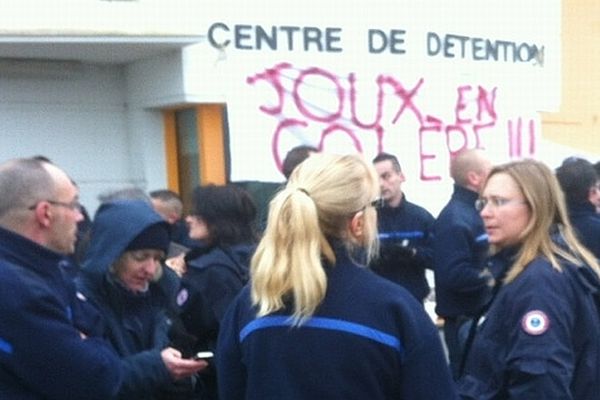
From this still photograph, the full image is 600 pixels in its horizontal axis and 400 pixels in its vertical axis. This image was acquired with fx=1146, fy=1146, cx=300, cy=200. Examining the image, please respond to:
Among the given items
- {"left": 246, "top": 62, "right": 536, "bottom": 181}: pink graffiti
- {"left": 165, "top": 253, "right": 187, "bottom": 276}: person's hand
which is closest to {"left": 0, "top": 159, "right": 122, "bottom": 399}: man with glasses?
{"left": 165, "top": 253, "right": 187, "bottom": 276}: person's hand

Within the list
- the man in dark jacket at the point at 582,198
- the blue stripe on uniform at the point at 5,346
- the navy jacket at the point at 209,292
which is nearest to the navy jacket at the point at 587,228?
the man in dark jacket at the point at 582,198

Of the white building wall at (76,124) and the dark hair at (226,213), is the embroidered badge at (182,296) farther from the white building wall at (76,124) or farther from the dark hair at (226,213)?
the white building wall at (76,124)

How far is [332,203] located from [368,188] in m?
0.12

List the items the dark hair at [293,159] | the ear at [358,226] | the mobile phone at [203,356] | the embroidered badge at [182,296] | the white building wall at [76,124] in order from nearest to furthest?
the ear at [358,226]
the mobile phone at [203,356]
the embroidered badge at [182,296]
the dark hair at [293,159]
the white building wall at [76,124]

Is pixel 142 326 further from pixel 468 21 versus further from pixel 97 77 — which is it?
pixel 468 21

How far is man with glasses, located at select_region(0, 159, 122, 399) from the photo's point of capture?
3311 mm

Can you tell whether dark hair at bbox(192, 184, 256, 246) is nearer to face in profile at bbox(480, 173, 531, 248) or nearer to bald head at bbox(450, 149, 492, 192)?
face in profile at bbox(480, 173, 531, 248)

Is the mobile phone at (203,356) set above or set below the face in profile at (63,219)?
below

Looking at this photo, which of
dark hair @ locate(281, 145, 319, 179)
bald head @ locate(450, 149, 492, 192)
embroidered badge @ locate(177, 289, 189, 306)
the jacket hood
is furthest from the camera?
bald head @ locate(450, 149, 492, 192)

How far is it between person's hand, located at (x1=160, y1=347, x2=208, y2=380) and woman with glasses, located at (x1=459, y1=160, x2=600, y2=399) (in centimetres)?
98

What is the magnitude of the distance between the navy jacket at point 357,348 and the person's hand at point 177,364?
3.21 ft

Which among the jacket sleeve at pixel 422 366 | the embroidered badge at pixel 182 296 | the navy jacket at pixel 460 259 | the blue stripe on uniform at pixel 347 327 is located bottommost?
the navy jacket at pixel 460 259

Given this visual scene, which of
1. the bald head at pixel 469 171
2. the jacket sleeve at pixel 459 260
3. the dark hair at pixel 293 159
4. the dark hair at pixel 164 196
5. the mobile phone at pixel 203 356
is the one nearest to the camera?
the mobile phone at pixel 203 356

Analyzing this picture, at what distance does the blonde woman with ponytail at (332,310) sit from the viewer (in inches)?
120
